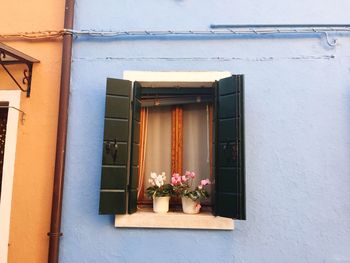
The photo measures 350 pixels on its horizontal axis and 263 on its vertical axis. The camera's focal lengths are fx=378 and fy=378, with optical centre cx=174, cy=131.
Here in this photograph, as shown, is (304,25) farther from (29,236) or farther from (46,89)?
(29,236)

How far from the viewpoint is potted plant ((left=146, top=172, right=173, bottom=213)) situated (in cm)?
402

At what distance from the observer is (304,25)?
13.4 ft

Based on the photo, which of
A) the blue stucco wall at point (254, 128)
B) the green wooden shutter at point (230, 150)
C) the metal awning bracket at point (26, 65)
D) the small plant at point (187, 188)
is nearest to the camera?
the green wooden shutter at point (230, 150)

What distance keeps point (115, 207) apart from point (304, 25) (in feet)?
9.12

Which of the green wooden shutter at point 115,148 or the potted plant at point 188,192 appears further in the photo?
the potted plant at point 188,192

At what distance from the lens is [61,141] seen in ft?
13.2

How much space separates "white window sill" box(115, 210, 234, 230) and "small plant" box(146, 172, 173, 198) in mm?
238

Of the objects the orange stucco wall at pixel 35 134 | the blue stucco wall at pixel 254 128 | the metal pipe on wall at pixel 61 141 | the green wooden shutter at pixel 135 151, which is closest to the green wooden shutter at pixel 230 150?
the blue stucco wall at pixel 254 128

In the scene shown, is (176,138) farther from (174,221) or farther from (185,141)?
(174,221)

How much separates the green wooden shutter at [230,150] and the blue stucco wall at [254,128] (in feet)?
0.86

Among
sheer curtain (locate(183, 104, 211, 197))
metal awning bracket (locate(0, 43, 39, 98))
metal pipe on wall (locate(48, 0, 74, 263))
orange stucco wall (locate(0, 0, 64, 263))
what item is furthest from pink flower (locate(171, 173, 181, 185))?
metal awning bracket (locate(0, 43, 39, 98))

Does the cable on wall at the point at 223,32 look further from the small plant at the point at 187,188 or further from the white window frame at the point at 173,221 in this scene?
the white window frame at the point at 173,221

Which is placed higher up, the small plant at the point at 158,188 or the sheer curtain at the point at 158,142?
the sheer curtain at the point at 158,142

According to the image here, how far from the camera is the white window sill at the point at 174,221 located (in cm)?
383
